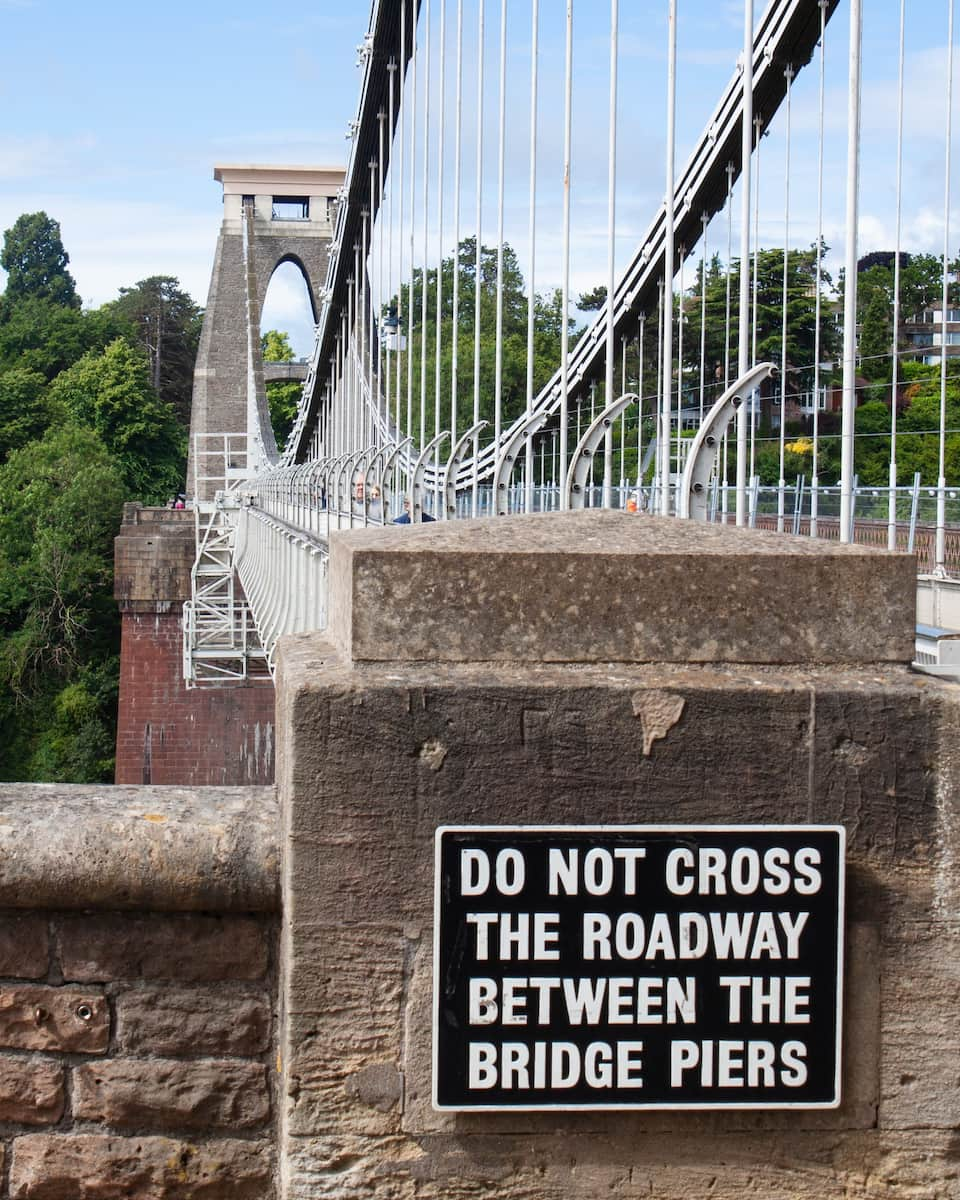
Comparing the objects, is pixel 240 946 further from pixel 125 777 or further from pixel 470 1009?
pixel 125 777

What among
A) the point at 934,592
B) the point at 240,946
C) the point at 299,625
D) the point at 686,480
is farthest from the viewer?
the point at 934,592

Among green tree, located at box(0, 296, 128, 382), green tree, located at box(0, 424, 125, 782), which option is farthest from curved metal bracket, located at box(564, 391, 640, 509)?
green tree, located at box(0, 296, 128, 382)

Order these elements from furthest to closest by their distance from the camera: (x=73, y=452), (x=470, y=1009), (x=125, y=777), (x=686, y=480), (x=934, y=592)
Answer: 1. (x=73, y=452)
2. (x=125, y=777)
3. (x=934, y=592)
4. (x=686, y=480)
5. (x=470, y=1009)

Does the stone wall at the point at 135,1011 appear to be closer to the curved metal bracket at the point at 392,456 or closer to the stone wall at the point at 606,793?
the stone wall at the point at 606,793

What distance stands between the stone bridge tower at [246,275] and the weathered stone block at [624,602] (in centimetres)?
3823

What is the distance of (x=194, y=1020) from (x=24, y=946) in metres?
0.24

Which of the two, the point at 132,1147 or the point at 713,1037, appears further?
the point at 132,1147

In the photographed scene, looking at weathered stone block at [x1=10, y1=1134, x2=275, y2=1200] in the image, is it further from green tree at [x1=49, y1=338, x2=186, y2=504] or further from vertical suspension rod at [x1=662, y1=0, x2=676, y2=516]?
green tree at [x1=49, y1=338, x2=186, y2=504]

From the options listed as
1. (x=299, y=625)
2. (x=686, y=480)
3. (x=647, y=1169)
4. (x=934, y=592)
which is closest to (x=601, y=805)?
(x=647, y=1169)

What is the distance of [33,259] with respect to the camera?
83688 millimetres

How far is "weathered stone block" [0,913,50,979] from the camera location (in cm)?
220

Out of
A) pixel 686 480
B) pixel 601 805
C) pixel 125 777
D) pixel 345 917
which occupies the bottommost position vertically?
pixel 125 777

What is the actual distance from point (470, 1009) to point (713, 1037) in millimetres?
285

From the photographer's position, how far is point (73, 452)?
150 ft
